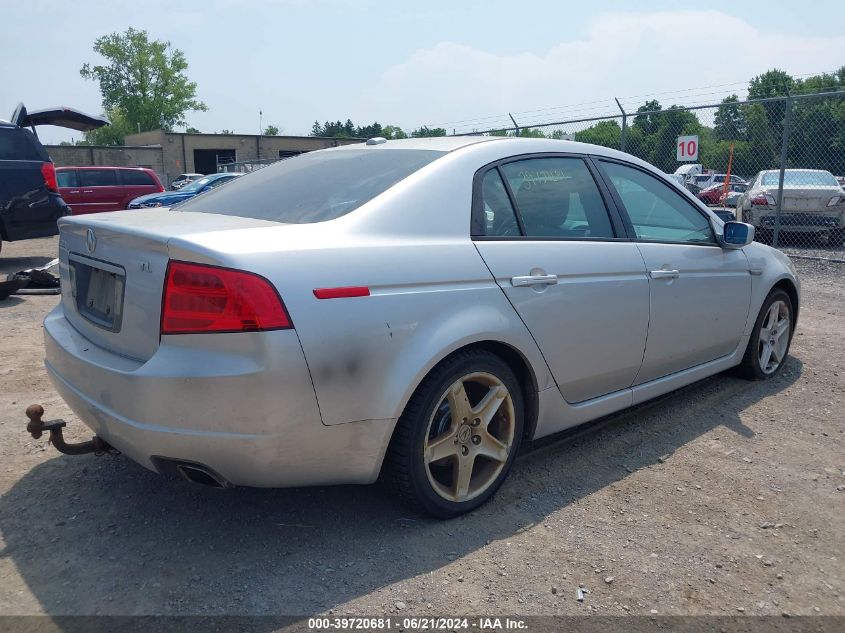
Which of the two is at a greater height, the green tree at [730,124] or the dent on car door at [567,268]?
the green tree at [730,124]

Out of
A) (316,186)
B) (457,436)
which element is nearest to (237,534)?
(457,436)

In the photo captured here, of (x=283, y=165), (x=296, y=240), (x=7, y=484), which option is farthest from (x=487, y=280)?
(x=7, y=484)

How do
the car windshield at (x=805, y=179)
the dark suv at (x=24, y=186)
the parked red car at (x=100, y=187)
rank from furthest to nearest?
the parked red car at (x=100, y=187), the car windshield at (x=805, y=179), the dark suv at (x=24, y=186)

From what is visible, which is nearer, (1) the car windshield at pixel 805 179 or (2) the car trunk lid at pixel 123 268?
(2) the car trunk lid at pixel 123 268

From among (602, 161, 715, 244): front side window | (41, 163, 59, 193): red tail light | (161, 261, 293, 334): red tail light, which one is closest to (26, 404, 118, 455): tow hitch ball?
(161, 261, 293, 334): red tail light

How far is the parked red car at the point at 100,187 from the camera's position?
1812cm

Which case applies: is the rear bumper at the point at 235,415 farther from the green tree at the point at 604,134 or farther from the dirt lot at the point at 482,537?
the green tree at the point at 604,134

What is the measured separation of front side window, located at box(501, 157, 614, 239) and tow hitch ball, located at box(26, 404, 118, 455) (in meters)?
2.04

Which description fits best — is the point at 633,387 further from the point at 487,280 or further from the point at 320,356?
the point at 320,356

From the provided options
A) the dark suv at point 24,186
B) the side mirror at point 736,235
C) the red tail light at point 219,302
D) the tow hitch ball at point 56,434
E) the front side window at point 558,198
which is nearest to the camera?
the red tail light at point 219,302

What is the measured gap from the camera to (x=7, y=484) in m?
3.35

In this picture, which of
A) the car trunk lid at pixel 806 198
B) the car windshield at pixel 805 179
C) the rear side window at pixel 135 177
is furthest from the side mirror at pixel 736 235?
the rear side window at pixel 135 177

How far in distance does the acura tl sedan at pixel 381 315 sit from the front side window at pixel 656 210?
0.08 feet

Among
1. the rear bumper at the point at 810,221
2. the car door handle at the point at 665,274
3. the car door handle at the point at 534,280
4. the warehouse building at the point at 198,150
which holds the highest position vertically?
the warehouse building at the point at 198,150
